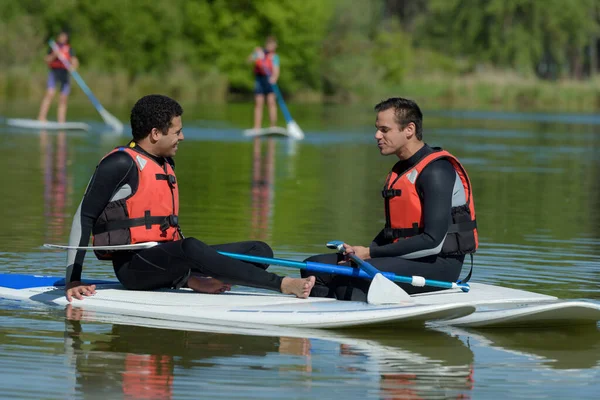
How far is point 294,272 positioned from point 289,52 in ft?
147

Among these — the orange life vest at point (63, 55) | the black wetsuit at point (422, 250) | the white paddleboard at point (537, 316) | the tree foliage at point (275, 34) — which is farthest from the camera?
the tree foliage at point (275, 34)

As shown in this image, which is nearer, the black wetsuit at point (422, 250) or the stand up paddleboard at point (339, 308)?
the stand up paddleboard at point (339, 308)

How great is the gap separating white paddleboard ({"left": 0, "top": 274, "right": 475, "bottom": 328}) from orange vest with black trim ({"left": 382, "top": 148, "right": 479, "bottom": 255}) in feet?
1.45

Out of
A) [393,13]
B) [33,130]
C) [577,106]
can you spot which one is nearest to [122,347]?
[33,130]

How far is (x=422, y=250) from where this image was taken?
6.48 m

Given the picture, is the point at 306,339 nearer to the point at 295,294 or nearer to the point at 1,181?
the point at 295,294

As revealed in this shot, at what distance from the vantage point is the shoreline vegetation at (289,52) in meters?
43.2

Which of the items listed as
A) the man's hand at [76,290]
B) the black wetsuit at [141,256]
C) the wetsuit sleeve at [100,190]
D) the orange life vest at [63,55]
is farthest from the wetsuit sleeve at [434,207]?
the orange life vest at [63,55]

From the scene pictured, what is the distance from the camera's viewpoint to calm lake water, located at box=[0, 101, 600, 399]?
17.1 ft

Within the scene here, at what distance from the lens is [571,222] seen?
11.5m

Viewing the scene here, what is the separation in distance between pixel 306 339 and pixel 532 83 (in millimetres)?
44119

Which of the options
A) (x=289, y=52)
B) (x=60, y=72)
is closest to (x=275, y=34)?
(x=289, y=52)

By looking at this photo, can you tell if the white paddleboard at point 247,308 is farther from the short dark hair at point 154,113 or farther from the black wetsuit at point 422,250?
the short dark hair at point 154,113

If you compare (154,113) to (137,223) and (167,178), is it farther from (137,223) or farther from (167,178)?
(137,223)
